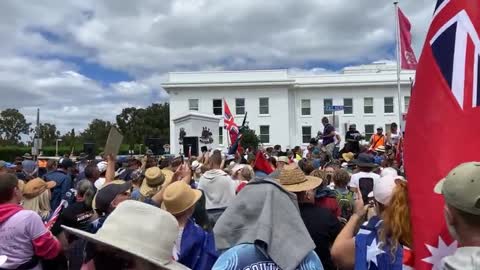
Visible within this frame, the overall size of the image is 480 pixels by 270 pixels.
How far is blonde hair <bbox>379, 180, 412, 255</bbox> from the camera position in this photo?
316 centimetres

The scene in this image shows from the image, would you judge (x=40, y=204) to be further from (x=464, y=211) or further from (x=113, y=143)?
(x=464, y=211)

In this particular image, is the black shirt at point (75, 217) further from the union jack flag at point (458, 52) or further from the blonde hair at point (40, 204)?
the union jack flag at point (458, 52)

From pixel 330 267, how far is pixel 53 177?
7024mm

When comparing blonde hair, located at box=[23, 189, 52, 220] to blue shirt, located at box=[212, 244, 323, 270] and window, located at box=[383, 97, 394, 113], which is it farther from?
window, located at box=[383, 97, 394, 113]

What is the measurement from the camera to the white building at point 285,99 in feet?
169

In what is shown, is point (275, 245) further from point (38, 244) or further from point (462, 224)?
point (38, 244)

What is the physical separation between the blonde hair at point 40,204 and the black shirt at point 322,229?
12.0 ft

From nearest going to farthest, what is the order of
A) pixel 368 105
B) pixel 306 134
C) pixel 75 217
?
pixel 75 217 < pixel 306 134 < pixel 368 105

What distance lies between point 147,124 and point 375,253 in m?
75.4

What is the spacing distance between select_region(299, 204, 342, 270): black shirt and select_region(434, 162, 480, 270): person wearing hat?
257 cm

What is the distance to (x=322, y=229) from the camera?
15.9 feet

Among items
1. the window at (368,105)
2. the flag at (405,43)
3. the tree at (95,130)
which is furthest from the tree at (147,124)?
the flag at (405,43)

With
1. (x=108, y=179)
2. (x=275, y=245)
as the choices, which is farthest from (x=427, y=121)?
(x=108, y=179)

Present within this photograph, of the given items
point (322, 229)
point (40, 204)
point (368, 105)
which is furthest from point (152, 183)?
point (368, 105)
